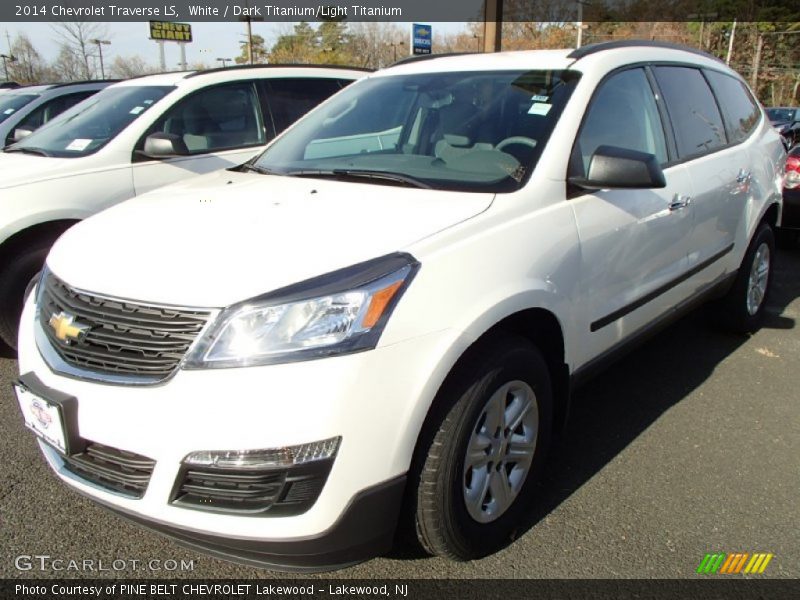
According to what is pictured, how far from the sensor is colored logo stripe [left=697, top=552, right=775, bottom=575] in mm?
2365

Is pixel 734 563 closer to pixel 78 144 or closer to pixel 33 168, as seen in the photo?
pixel 33 168

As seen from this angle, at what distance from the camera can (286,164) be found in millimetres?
3209

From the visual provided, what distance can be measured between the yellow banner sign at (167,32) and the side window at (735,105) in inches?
1491

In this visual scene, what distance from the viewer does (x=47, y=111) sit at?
7711 mm

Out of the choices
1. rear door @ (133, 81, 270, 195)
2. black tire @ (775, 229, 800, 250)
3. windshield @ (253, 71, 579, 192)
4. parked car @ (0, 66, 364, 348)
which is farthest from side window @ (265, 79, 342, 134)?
black tire @ (775, 229, 800, 250)

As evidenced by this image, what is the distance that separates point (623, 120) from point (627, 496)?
1.67 meters

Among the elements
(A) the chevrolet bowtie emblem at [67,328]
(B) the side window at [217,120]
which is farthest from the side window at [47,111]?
(A) the chevrolet bowtie emblem at [67,328]

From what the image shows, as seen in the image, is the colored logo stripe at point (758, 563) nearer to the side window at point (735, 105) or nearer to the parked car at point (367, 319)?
the parked car at point (367, 319)

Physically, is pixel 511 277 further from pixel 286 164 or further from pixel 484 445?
pixel 286 164

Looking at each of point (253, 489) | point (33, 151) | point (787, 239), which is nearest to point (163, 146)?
point (33, 151)

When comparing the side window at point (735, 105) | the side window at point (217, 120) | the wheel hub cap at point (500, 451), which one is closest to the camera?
the wheel hub cap at point (500, 451)

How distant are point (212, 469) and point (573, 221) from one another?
158 centimetres

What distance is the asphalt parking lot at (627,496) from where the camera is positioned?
7.81 ft

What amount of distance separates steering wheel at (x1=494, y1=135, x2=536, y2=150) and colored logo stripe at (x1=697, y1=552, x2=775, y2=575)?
65.5 inches
